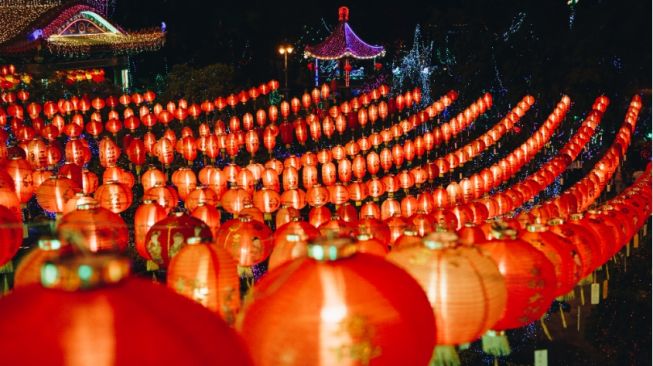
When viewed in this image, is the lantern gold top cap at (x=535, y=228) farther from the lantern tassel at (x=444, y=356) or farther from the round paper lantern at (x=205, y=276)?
the round paper lantern at (x=205, y=276)

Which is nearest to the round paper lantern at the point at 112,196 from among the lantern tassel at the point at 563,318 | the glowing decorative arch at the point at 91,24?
the lantern tassel at the point at 563,318

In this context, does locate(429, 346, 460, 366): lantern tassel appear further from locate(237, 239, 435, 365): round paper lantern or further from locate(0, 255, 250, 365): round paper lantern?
locate(0, 255, 250, 365): round paper lantern

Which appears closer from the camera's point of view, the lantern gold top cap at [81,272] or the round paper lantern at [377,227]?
the lantern gold top cap at [81,272]

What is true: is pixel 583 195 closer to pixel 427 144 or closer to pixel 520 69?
pixel 427 144

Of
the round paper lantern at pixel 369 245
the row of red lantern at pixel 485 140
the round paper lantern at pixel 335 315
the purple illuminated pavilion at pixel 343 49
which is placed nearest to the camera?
the round paper lantern at pixel 335 315

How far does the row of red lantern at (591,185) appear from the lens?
8.55 meters

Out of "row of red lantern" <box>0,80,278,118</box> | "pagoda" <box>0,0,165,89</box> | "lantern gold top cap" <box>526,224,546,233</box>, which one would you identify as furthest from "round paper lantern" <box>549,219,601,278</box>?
"pagoda" <box>0,0,165,89</box>

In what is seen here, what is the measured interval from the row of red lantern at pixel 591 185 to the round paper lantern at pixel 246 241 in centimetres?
431

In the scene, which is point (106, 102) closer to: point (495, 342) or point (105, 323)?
point (495, 342)

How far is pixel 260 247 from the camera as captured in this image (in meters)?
5.25

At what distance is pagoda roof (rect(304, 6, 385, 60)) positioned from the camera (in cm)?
2305

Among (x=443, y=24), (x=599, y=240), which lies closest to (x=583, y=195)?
(x=599, y=240)

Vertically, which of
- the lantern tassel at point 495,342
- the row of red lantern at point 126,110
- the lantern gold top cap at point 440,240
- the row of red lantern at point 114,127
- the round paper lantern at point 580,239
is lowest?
the lantern tassel at point 495,342

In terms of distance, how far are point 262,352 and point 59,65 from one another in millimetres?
19829
